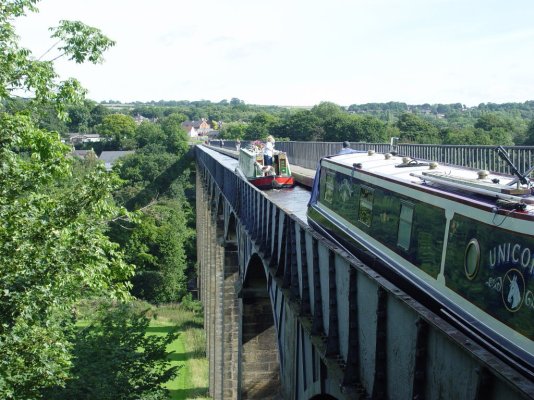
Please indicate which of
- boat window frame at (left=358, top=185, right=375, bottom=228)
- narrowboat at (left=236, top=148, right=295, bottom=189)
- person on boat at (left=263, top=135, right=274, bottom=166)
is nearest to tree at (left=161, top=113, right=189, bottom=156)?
narrowboat at (left=236, top=148, right=295, bottom=189)

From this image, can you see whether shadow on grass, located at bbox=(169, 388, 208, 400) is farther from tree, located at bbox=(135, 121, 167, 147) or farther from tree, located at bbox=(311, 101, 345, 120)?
tree, located at bbox=(135, 121, 167, 147)

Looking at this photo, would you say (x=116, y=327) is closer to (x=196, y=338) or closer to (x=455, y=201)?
(x=455, y=201)

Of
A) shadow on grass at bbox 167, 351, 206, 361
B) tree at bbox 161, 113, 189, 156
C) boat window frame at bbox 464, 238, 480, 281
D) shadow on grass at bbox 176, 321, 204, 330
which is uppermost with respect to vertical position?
boat window frame at bbox 464, 238, 480, 281

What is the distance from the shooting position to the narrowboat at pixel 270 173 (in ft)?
72.5

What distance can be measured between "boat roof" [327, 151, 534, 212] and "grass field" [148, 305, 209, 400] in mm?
17028

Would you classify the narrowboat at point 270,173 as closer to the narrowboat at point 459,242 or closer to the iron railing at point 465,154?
the iron railing at point 465,154

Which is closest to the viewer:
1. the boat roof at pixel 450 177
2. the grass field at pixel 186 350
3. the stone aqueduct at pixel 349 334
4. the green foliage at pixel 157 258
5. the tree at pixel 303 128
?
the stone aqueduct at pixel 349 334

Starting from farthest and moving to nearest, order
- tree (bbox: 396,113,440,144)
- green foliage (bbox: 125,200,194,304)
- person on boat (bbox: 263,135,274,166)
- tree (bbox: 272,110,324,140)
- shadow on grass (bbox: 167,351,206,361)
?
green foliage (bbox: 125,200,194,304)
tree (bbox: 272,110,324,140)
shadow on grass (bbox: 167,351,206,361)
tree (bbox: 396,113,440,144)
person on boat (bbox: 263,135,274,166)

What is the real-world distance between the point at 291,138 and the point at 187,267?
1642cm

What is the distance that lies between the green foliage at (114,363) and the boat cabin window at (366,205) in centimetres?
732

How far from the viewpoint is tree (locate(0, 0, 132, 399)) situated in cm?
1011

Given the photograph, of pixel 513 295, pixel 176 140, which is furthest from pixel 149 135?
pixel 513 295

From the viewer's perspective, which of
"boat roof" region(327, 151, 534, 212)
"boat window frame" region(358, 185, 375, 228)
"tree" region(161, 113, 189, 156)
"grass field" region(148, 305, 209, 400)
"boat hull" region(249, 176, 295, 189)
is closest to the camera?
"boat roof" region(327, 151, 534, 212)

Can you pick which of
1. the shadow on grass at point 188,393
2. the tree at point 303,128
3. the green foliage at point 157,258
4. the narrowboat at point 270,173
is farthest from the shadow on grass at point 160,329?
the narrowboat at point 270,173
